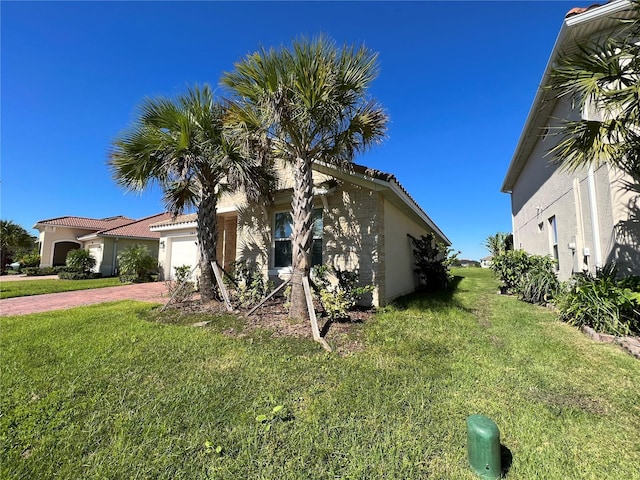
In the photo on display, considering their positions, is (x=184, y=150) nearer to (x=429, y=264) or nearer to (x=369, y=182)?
(x=369, y=182)

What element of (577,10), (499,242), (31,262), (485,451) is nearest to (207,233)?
(485,451)

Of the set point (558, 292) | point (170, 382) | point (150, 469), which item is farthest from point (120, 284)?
point (558, 292)

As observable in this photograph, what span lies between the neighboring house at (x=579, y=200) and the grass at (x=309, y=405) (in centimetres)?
241

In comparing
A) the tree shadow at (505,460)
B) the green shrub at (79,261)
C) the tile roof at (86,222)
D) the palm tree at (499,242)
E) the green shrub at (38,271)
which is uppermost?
the tile roof at (86,222)

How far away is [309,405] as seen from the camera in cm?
308

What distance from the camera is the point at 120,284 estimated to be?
15.1m

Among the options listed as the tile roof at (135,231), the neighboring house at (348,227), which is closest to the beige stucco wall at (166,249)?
the tile roof at (135,231)

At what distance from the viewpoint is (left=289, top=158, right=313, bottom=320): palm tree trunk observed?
636cm

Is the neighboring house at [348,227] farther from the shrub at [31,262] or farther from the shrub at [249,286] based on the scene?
the shrub at [31,262]

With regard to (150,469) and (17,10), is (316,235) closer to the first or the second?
(150,469)

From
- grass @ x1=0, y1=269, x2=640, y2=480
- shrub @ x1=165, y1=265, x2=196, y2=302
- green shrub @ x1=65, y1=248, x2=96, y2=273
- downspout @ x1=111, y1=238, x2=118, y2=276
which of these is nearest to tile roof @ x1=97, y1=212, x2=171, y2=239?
downspout @ x1=111, y1=238, x2=118, y2=276

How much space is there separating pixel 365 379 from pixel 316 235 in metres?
5.44

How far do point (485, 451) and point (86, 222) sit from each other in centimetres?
Result: 3172

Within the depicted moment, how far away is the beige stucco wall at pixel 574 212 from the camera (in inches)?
231
